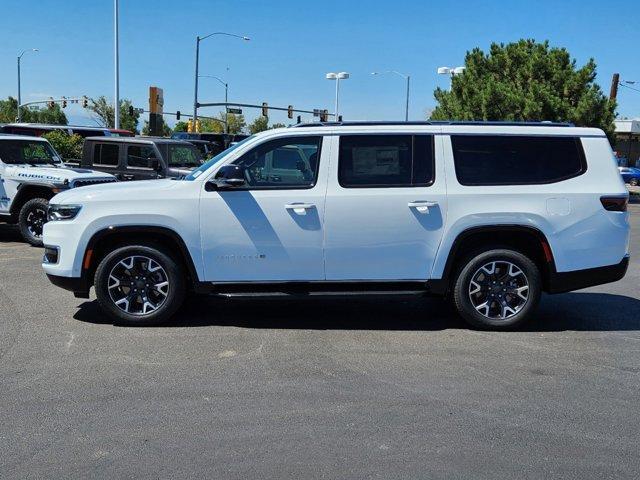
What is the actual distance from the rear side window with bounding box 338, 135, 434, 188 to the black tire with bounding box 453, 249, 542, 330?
37.7 inches

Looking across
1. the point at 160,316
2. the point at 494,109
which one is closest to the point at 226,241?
the point at 160,316

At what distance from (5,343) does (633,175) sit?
116 feet

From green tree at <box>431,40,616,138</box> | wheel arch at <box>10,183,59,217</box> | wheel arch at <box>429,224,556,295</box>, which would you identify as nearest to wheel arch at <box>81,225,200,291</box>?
wheel arch at <box>429,224,556,295</box>

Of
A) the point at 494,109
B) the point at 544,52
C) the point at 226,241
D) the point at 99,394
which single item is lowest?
the point at 99,394

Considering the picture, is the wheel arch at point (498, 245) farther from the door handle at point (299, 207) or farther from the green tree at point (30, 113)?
the green tree at point (30, 113)

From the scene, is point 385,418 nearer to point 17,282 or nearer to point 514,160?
point 514,160

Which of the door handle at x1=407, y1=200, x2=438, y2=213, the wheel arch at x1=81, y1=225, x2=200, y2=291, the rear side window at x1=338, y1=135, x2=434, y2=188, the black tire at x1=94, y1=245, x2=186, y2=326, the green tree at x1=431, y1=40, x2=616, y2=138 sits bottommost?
the black tire at x1=94, y1=245, x2=186, y2=326

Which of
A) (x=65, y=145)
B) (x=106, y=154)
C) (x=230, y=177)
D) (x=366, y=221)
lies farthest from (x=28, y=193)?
(x=65, y=145)

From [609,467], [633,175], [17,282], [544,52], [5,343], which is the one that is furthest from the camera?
[633,175]

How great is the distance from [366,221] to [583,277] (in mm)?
2178

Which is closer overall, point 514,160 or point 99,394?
point 99,394

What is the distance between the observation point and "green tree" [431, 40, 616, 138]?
86.7 feet

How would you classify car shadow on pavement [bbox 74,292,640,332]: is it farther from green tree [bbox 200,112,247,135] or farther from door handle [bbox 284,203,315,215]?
green tree [bbox 200,112,247,135]

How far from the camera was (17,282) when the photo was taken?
867 cm
